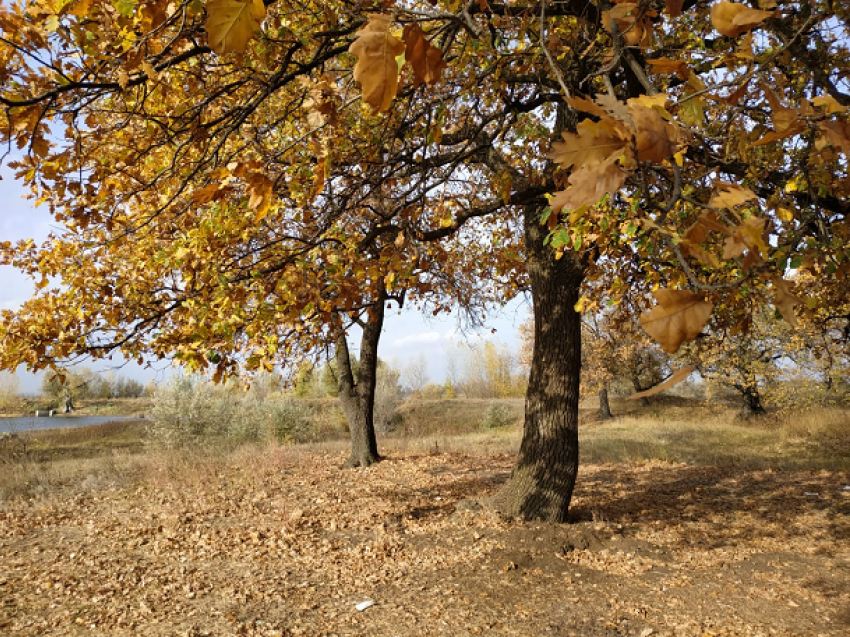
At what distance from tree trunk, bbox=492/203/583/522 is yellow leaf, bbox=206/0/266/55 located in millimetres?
5362

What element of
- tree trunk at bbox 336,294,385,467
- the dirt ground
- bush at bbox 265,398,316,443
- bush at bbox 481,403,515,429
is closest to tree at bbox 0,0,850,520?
the dirt ground

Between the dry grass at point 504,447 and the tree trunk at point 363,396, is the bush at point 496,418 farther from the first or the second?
the tree trunk at point 363,396

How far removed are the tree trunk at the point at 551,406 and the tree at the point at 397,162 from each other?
3cm

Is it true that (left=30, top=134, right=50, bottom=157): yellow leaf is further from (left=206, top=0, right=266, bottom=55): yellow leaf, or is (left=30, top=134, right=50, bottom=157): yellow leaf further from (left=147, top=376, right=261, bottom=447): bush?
(left=147, top=376, right=261, bottom=447): bush

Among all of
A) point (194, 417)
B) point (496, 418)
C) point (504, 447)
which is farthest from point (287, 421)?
point (496, 418)

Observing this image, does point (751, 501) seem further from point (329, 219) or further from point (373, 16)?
point (373, 16)

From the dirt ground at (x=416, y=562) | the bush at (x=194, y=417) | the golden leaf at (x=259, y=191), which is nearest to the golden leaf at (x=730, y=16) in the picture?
the golden leaf at (x=259, y=191)

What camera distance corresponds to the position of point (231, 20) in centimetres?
108

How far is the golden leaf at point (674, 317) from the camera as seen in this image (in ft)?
2.70

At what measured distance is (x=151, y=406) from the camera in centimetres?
1728

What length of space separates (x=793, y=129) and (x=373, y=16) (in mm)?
936

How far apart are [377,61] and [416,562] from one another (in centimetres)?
525

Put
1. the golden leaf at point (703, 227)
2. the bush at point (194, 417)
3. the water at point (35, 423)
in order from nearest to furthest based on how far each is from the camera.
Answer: the golden leaf at point (703, 227) < the water at point (35, 423) < the bush at point (194, 417)

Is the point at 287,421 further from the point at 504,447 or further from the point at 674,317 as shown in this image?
the point at 674,317
